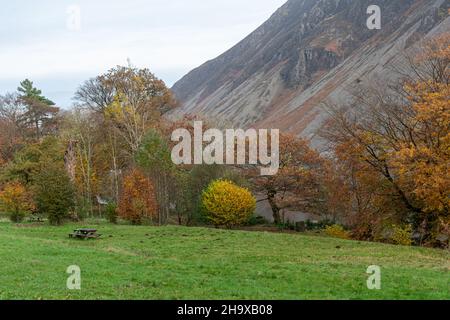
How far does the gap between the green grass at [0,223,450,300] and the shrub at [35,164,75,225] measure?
7.42 metres

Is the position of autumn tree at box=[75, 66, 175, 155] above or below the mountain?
below

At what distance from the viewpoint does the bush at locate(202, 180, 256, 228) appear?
3672 cm

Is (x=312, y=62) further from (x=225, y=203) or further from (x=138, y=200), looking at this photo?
(x=138, y=200)

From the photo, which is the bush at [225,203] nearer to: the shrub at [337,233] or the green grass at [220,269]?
the shrub at [337,233]

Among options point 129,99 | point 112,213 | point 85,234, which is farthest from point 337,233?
point 129,99

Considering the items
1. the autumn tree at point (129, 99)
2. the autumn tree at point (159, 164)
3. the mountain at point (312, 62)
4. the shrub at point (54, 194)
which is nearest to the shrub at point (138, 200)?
the autumn tree at point (159, 164)

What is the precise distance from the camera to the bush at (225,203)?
36719 millimetres

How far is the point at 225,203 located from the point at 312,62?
335ft

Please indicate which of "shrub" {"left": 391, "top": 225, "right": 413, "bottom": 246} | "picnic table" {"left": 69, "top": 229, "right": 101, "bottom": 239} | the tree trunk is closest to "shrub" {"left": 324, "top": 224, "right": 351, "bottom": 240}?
"shrub" {"left": 391, "top": 225, "right": 413, "bottom": 246}

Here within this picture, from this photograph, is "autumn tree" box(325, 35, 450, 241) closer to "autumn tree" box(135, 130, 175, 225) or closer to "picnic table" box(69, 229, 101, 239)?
"autumn tree" box(135, 130, 175, 225)

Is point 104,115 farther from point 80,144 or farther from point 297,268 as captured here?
point 297,268

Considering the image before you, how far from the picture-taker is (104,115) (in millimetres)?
53188

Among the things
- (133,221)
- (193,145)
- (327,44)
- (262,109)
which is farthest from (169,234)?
(327,44)

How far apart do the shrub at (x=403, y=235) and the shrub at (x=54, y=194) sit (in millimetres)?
21897
